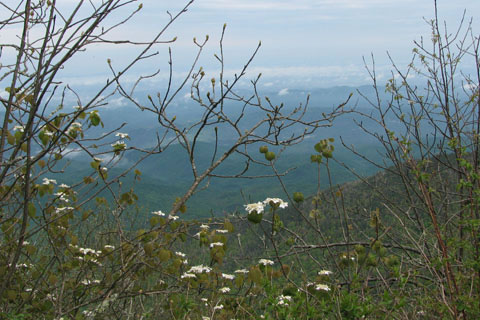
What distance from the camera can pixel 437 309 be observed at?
3309 mm

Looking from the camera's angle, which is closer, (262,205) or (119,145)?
(262,205)

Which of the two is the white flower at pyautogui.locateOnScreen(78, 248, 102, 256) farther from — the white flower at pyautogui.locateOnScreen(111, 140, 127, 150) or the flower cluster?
the flower cluster

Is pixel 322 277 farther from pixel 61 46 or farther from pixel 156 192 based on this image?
pixel 156 192

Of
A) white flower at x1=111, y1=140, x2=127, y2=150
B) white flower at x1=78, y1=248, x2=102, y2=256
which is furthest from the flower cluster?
white flower at x1=78, y1=248, x2=102, y2=256

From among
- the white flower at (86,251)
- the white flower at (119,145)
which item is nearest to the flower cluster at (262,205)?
the white flower at (119,145)

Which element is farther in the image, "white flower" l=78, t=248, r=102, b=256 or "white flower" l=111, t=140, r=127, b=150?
"white flower" l=78, t=248, r=102, b=256

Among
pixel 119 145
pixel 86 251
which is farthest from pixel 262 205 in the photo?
pixel 86 251

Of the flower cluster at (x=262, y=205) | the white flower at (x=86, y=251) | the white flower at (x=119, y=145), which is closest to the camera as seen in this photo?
the flower cluster at (x=262, y=205)

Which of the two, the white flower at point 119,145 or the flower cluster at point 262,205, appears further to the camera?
the white flower at point 119,145

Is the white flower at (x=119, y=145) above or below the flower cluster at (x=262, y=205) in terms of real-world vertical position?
above

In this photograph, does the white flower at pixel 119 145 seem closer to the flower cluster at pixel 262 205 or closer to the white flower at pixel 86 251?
the white flower at pixel 86 251

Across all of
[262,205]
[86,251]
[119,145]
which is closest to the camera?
[262,205]

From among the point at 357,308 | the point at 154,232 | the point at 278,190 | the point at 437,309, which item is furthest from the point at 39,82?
the point at 278,190

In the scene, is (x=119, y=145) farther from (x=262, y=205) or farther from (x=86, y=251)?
(x=262, y=205)
